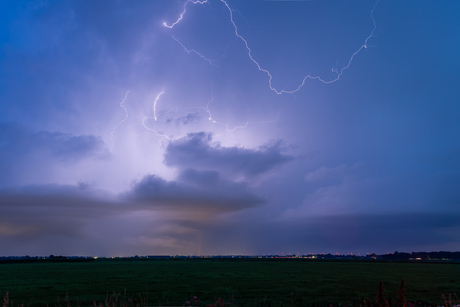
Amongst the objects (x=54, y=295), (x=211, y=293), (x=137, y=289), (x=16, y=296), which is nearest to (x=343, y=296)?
(x=211, y=293)

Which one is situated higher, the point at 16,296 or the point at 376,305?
the point at 376,305

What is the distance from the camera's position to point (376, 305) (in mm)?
3867

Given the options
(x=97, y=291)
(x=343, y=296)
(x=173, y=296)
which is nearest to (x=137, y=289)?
(x=97, y=291)

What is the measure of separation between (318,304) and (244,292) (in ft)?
27.1

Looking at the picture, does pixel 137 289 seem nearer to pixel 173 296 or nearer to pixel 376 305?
pixel 173 296

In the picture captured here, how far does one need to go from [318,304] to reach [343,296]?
16.5 ft

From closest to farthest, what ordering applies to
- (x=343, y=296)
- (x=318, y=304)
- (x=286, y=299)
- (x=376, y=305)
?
(x=376, y=305), (x=318, y=304), (x=286, y=299), (x=343, y=296)

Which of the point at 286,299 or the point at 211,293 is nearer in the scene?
the point at 286,299

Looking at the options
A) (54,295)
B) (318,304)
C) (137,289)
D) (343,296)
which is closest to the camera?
(318,304)

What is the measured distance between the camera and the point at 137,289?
30.7 m

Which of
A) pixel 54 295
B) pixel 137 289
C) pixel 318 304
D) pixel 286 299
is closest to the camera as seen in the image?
pixel 318 304

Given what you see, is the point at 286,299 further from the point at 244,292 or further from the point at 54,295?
the point at 54,295

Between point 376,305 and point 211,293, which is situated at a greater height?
point 376,305

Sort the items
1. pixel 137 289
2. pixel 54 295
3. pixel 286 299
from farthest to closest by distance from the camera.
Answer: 1. pixel 137 289
2. pixel 54 295
3. pixel 286 299
